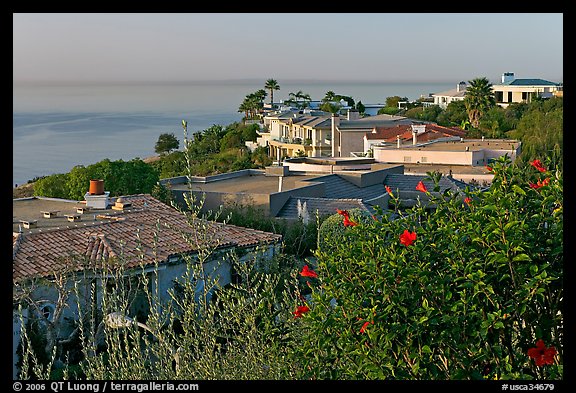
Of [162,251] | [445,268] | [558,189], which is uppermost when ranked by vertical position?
[558,189]

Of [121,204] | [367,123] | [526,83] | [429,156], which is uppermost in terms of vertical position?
[526,83]

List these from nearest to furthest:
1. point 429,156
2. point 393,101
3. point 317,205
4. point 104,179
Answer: point 317,205 → point 104,179 → point 429,156 → point 393,101

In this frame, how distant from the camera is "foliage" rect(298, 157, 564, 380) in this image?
3855 mm

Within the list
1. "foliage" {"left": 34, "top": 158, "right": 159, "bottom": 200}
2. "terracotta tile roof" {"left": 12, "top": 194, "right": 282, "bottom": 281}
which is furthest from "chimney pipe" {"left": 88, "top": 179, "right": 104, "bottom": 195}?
"foliage" {"left": 34, "top": 158, "right": 159, "bottom": 200}

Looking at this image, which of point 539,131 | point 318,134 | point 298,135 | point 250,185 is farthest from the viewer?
point 298,135

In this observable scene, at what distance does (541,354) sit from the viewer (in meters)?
3.80

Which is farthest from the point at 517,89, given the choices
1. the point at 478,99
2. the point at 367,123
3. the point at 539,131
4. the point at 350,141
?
the point at 539,131

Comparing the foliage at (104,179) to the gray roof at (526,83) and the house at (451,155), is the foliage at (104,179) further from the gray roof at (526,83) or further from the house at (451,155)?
the gray roof at (526,83)

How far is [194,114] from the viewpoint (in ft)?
25.1

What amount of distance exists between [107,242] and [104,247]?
0.48 ft

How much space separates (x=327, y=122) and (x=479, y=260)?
4893 centimetres

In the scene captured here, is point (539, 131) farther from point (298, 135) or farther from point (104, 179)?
point (104, 179)
